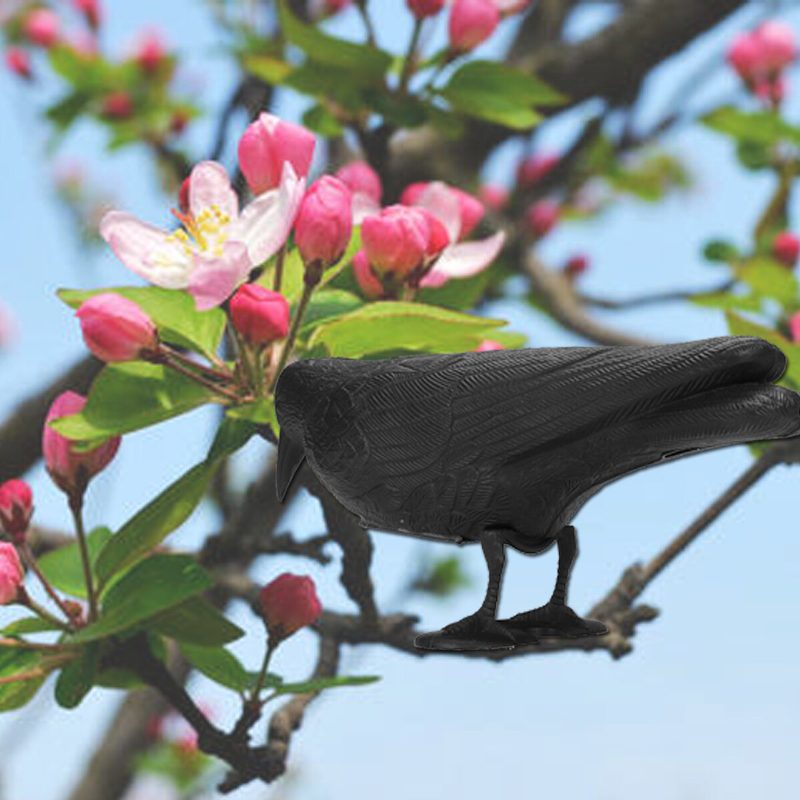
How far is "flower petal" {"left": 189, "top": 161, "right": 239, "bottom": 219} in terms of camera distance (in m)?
0.87

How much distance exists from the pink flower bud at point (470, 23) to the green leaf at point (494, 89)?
2 cm

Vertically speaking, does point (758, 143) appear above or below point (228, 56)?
below

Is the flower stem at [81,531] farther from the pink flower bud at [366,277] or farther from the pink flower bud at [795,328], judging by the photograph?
the pink flower bud at [795,328]

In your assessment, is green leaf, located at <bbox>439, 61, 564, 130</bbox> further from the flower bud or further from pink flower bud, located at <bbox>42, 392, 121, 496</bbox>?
pink flower bud, located at <bbox>42, 392, 121, 496</bbox>

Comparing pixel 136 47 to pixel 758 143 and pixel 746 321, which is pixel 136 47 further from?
pixel 746 321

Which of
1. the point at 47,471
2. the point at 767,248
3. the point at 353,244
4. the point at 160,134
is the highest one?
the point at 353,244

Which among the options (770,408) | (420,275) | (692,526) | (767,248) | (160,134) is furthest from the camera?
(160,134)

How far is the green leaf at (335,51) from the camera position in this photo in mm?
1190

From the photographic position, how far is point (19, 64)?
75.9 inches

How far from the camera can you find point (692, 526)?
3.48ft

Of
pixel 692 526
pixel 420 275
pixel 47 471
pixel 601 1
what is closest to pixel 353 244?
pixel 420 275

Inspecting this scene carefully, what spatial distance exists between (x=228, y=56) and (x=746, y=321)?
34.8 inches

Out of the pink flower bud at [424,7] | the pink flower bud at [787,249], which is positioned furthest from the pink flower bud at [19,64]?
the pink flower bud at [787,249]

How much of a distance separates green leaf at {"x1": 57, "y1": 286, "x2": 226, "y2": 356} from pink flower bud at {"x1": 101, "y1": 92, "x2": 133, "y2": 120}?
106 centimetres
